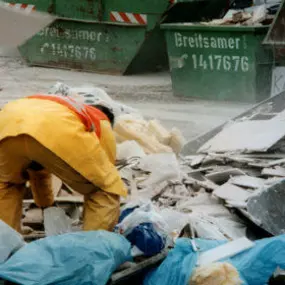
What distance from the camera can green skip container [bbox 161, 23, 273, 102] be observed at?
9.50 m

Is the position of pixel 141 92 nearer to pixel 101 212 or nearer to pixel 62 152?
pixel 101 212

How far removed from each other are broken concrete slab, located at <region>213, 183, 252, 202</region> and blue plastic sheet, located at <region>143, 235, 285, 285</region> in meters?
Answer: 1.18

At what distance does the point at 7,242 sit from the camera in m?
3.71

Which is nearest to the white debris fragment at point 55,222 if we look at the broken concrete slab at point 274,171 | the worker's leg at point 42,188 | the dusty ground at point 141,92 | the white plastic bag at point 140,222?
the worker's leg at point 42,188

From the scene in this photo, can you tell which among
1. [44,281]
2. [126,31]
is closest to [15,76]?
[126,31]

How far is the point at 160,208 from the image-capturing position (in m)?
5.22

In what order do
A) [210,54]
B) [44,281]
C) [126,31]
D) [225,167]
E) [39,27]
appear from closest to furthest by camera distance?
[44,281] → [225,167] → [210,54] → [126,31] → [39,27]

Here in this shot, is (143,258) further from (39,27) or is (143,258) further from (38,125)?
(39,27)

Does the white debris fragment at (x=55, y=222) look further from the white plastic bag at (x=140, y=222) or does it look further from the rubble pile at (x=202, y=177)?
the white plastic bag at (x=140, y=222)

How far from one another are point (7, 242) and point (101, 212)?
0.71m

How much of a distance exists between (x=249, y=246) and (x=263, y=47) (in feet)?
18.9

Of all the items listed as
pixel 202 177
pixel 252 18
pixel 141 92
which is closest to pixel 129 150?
pixel 202 177

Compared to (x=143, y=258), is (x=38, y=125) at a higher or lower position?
higher

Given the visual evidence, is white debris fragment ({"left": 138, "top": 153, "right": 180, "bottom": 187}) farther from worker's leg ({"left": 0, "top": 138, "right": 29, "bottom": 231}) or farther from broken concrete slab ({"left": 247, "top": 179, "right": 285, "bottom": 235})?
worker's leg ({"left": 0, "top": 138, "right": 29, "bottom": 231})
